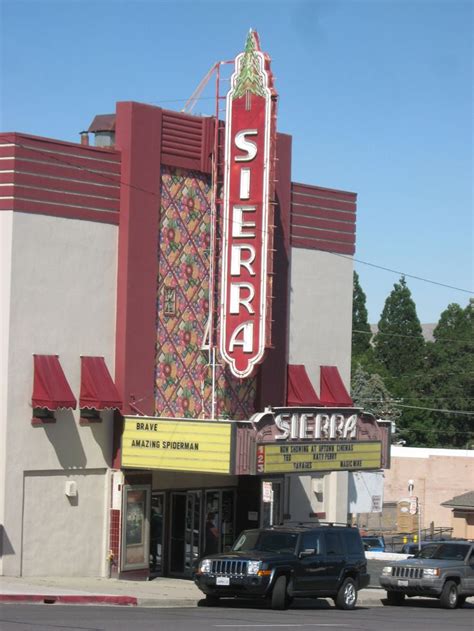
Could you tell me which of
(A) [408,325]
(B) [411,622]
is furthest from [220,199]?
(A) [408,325]

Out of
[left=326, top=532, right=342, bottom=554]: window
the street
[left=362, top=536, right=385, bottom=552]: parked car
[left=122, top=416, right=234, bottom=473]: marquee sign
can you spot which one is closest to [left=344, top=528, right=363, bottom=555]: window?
[left=326, top=532, right=342, bottom=554]: window

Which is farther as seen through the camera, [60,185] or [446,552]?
[446,552]

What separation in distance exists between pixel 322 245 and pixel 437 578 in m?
11.3

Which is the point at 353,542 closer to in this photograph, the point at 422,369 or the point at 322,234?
the point at 322,234

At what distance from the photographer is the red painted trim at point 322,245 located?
3766 centimetres

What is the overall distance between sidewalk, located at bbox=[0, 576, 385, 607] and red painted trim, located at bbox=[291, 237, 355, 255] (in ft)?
33.1

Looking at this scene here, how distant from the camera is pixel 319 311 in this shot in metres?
38.6

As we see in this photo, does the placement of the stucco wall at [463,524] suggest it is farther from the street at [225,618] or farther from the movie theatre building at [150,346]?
the street at [225,618]

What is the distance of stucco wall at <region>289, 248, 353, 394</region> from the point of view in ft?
124

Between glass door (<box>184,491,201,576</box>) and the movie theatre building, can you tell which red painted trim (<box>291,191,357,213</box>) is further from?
glass door (<box>184,491,201,576</box>)

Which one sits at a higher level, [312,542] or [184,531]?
[312,542]

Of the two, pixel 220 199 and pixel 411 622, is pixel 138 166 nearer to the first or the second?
pixel 220 199

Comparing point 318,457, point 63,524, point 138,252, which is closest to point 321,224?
point 138,252

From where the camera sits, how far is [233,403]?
1399 inches
